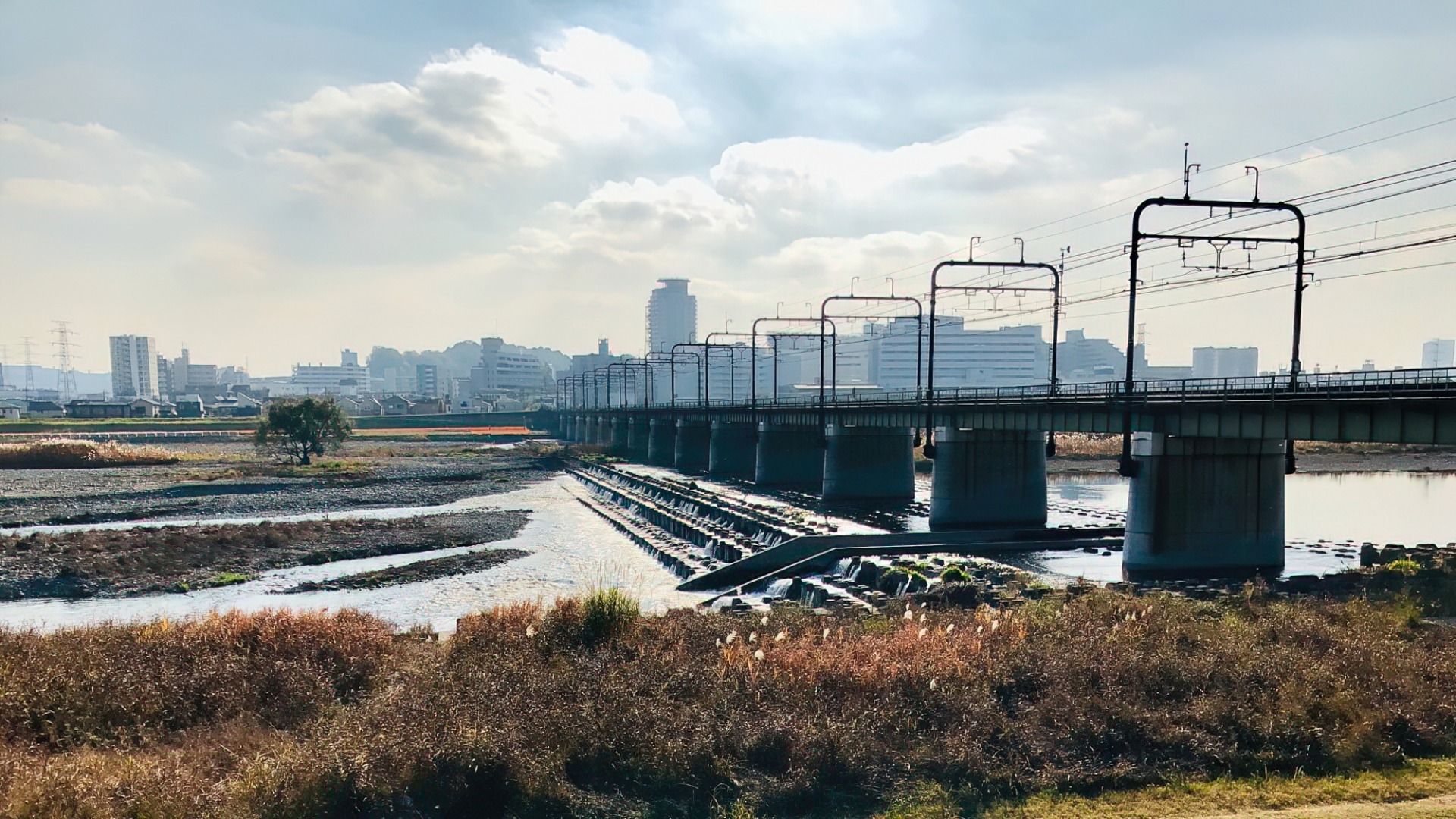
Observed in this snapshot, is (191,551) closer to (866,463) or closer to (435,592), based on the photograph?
(435,592)

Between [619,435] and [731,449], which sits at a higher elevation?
[731,449]

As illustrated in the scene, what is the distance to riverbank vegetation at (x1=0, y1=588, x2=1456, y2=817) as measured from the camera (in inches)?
475

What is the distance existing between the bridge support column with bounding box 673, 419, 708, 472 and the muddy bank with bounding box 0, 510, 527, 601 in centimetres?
4658

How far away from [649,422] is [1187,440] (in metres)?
93.0

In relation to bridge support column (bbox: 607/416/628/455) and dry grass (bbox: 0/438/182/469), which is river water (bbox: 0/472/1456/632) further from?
bridge support column (bbox: 607/416/628/455)

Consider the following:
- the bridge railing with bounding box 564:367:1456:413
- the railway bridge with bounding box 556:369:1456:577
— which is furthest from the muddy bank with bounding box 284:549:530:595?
the bridge railing with bounding box 564:367:1456:413

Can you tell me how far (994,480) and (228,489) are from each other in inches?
2769

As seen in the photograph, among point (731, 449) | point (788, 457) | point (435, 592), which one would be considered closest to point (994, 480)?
point (788, 457)

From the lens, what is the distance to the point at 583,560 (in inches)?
1950

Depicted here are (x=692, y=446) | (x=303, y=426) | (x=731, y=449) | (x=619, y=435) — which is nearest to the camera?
(x=731, y=449)

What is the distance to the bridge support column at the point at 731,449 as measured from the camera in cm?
9675

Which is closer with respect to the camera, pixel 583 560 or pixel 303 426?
pixel 583 560

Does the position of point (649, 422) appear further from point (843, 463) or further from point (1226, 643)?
point (1226, 643)

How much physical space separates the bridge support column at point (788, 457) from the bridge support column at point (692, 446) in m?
24.6
